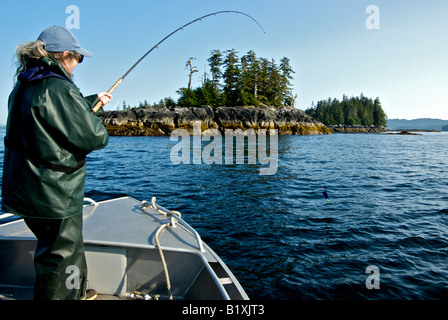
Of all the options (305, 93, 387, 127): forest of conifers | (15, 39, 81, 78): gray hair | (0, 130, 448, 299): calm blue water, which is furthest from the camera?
(305, 93, 387, 127): forest of conifers

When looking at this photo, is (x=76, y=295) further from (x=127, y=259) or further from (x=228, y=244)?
(x=228, y=244)

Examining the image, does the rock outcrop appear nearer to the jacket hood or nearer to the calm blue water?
the calm blue water

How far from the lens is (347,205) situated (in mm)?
10375

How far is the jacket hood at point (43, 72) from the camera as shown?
2.48m

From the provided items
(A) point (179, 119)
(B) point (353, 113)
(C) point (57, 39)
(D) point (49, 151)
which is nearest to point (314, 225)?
(D) point (49, 151)

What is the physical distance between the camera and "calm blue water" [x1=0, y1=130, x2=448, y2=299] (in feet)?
18.4

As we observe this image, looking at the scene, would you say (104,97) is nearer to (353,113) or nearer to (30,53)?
(30,53)

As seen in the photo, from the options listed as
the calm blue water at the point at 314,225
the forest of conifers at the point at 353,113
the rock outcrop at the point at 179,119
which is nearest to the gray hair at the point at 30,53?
the calm blue water at the point at 314,225

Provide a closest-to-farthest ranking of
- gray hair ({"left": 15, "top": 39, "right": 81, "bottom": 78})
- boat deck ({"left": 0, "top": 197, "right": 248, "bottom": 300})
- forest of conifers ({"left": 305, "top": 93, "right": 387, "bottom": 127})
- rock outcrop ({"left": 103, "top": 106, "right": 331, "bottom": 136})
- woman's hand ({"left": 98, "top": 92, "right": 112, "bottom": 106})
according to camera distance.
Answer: gray hair ({"left": 15, "top": 39, "right": 81, "bottom": 78}) → woman's hand ({"left": 98, "top": 92, "right": 112, "bottom": 106}) → boat deck ({"left": 0, "top": 197, "right": 248, "bottom": 300}) → rock outcrop ({"left": 103, "top": 106, "right": 331, "bottom": 136}) → forest of conifers ({"left": 305, "top": 93, "right": 387, "bottom": 127})

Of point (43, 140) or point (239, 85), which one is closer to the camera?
point (43, 140)

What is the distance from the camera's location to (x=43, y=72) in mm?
2551

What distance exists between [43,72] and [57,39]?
0.40 metres

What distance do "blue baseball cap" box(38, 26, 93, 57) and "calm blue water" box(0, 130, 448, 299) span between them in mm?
4706

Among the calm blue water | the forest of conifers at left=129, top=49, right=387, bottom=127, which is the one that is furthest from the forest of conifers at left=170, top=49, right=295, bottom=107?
the calm blue water
